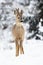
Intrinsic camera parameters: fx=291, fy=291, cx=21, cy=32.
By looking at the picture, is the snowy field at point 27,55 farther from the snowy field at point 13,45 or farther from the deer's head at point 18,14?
the deer's head at point 18,14

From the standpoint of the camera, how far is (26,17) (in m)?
2.15

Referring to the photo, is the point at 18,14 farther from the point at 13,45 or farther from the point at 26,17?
the point at 13,45

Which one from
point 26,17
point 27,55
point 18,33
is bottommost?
point 27,55

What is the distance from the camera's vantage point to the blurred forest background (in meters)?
2.13

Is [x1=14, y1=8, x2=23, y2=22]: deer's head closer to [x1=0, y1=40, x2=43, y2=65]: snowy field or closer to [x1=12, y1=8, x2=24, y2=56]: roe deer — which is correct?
[x1=12, y1=8, x2=24, y2=56]: roe deer

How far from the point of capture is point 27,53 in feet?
6.84

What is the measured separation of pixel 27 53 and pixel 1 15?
0.36 metres

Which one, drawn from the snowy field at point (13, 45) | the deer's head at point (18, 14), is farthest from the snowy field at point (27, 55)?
the deer's head at point (18, 14)

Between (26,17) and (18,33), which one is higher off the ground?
(26,17)

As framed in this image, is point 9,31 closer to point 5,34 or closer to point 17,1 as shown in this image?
point 5,34

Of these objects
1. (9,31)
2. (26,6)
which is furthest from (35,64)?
(26,6)

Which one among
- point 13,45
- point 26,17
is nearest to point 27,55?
point 13,45

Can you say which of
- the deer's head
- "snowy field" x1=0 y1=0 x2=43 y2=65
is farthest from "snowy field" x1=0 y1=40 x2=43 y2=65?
the deer's head

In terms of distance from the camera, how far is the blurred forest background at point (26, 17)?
213 cm
